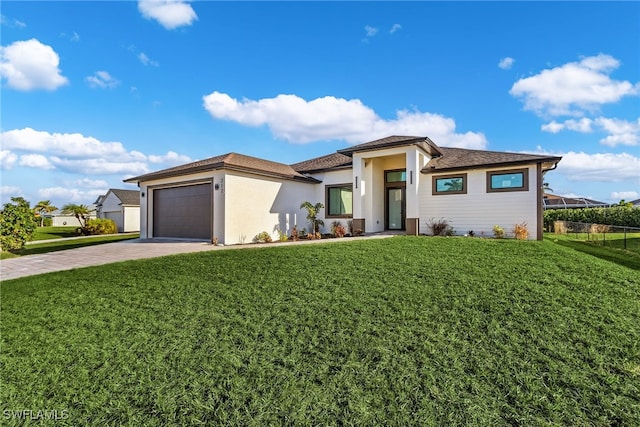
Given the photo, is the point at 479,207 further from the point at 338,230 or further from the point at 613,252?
the point at 338,230

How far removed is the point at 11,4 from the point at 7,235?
1007cm

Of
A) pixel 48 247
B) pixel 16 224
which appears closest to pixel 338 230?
pixel 16 224

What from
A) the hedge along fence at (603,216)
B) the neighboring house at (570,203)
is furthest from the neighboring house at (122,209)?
the neighboring house at (570,203)

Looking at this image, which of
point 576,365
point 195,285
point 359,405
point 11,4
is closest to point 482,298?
point 576,365

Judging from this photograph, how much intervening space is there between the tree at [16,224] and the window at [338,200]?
45.8 feet

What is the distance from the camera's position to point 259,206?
13.7m

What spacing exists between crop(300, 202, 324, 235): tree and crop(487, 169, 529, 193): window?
7845mm

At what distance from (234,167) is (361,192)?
233 inches

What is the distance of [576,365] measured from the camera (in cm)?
332

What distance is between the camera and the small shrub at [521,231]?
11.5 metres

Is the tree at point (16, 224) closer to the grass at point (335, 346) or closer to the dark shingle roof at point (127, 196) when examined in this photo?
the grass at point (335, 346)

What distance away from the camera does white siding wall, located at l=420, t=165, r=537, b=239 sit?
11727mm

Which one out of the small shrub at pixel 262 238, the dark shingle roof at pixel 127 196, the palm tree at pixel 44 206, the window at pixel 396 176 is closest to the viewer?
the small shrub at pixel 262 238

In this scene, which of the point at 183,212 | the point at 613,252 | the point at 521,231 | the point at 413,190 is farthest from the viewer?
the point at 183,212
